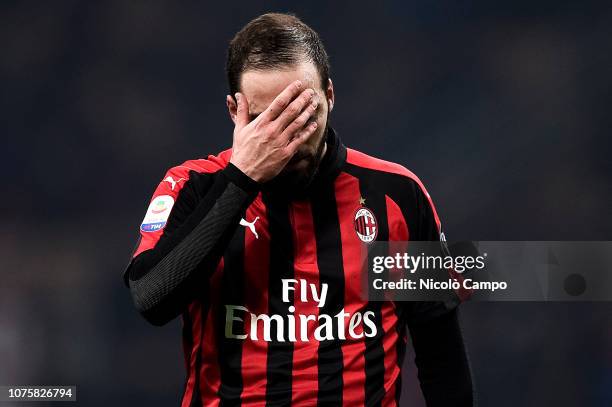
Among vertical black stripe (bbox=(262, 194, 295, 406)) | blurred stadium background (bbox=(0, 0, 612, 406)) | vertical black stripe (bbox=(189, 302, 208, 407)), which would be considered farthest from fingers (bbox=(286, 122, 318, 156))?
blurred stadium background (bbox=(0, 0, 612, 406))

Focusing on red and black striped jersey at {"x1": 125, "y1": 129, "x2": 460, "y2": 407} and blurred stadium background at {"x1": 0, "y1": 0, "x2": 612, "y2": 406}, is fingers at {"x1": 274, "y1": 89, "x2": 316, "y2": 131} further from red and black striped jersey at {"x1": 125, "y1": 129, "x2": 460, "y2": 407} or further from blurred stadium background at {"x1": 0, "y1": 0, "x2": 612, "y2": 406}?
blurred stadium background at {"x1": 0, "y1": 0, "x2": 612, "y2": 406}

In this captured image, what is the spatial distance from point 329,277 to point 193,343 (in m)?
0.30

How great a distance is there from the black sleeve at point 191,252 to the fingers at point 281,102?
110 mm

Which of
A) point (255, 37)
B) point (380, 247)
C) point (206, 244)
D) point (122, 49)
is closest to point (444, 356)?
point (380, 247)

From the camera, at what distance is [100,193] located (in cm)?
383

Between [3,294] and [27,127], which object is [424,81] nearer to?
[27,127]

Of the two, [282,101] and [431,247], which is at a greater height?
[282,101]

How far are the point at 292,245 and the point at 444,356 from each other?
1.30 feet

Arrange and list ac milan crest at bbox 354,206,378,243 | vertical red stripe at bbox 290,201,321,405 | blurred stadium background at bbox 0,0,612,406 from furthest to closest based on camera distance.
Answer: blurred stadium background at bbox 0,0,612,406
ac milan crest at bbox 354,206,378,243
vertical red stripe at bbox 290,201,321,405

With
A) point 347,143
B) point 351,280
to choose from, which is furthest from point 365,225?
point 347,143

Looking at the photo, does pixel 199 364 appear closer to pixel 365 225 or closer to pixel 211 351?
pixel 211 351

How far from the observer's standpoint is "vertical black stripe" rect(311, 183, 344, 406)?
1.47m

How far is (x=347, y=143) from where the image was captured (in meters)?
3.91

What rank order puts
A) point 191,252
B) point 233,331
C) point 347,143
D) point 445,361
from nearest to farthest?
1. point 191,252
2. point 233,331
3. point 445,361
4. point 347,143
